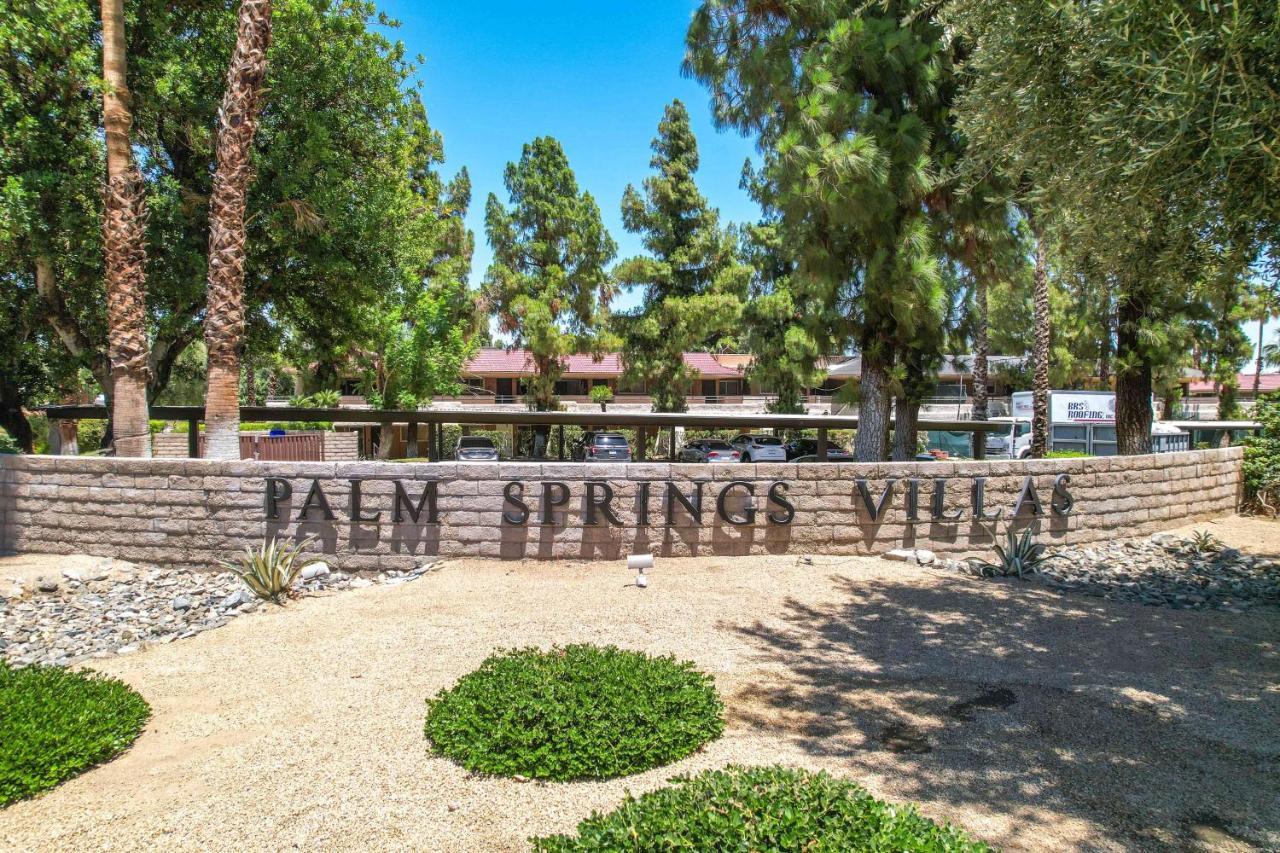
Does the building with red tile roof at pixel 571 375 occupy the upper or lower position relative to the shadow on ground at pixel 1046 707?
upper

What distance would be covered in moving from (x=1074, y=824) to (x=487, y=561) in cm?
698

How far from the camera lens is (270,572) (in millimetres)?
8039

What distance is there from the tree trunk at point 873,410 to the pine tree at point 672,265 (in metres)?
15.3

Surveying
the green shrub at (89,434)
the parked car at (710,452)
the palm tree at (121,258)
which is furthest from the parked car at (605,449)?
the green shrub at (89,434)

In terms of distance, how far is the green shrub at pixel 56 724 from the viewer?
154 inches

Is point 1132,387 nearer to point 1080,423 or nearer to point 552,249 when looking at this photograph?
point 1080,423

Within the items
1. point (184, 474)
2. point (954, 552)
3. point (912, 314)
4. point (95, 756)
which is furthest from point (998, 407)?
point (95, 756)

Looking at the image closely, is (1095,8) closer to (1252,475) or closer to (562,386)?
(1252,475)

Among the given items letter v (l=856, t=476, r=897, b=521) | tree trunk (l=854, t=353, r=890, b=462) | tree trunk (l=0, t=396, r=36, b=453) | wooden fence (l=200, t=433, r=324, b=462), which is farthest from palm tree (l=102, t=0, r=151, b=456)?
tree trunk (l=854, t=353, r=890, b=462)

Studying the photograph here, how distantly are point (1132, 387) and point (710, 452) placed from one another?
38.8 ft

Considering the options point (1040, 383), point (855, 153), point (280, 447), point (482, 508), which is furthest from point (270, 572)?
point (1040, 383)

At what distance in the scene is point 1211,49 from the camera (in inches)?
190

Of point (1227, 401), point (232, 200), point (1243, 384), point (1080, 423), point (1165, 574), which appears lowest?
point (1165, 574)

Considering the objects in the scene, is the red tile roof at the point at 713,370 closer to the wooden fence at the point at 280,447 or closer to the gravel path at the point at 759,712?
the wooden fence at the point at 280,447
